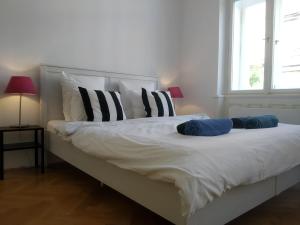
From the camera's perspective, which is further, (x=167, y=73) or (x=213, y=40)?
(x=167, y=73)

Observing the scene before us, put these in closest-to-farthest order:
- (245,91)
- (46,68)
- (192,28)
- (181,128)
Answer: (181,128) → (46,68) → (245,91) → (192,28)

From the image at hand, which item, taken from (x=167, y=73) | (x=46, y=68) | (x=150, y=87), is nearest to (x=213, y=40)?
(x=167, y=73)

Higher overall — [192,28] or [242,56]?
[192,28]

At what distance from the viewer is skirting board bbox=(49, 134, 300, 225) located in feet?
3.69

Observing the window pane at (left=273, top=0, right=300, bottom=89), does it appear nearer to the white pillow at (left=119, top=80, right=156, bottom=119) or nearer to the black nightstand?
the white pillow at (left=119, top=80, right=156, bottom=119)

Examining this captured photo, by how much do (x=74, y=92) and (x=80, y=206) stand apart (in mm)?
1236

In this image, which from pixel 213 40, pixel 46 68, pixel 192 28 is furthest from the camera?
pixel 192 28

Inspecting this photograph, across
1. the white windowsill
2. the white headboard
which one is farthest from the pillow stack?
the white windowsill

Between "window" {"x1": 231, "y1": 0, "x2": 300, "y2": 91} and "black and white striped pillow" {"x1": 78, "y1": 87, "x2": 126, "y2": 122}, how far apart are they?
189cm

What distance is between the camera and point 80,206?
176 cm

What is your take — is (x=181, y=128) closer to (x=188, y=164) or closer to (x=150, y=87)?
(x=188, y=164)

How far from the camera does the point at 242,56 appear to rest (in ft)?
11.5

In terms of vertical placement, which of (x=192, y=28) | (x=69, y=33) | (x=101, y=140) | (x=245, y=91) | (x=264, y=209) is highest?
(x=192, y=28)

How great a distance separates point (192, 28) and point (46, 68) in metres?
2.38
